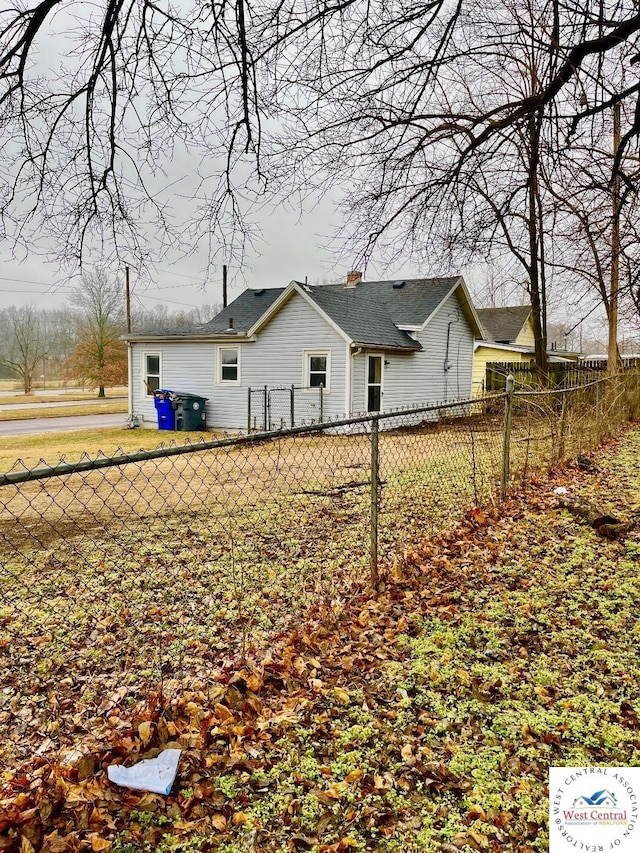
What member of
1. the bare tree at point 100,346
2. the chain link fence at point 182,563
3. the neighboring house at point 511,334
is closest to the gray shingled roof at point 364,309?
the chain link fence at point 182,563

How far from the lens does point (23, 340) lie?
36625mm

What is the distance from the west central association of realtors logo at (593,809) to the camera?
6.35 feet

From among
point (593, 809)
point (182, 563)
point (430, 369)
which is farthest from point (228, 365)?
point (593, 809)

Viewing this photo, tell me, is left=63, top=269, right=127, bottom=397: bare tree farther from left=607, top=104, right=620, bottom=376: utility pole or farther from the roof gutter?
left=607, top=104, right=620, bottom=376: utility pole

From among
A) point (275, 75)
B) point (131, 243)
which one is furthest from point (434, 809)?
point (275, 75)

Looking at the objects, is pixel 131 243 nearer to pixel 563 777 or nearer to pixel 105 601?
pixel 105 601

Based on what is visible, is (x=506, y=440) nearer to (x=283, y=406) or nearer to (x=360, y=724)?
(x=360, y=724)

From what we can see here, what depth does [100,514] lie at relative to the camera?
7.21 m

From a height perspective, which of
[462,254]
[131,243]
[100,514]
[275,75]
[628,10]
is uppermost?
[628,10]

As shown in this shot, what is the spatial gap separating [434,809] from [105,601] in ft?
10.2

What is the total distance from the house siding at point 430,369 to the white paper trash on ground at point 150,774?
12.6m

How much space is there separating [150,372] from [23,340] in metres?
23.2

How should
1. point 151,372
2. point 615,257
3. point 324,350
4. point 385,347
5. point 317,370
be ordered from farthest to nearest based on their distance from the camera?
1. point 151,372
2. point 317,370
3. point 385,347
4. point 324,350
5. point 615,257

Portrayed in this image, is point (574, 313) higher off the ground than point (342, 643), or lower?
higher
